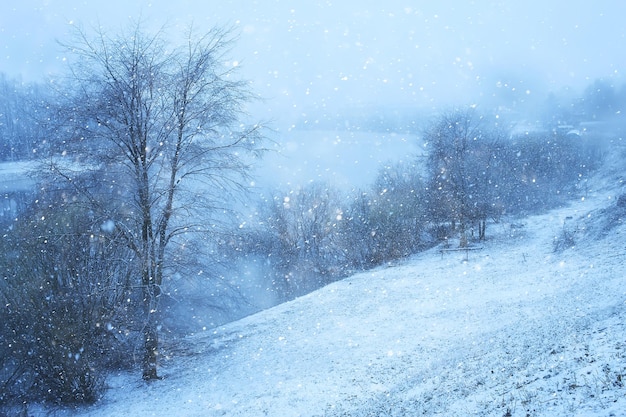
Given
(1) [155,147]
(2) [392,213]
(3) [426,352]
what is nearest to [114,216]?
(1) [155,147]

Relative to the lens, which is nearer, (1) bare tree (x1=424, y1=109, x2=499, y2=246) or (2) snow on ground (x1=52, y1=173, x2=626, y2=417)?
(2) snow on ground (x1=52, y1=173, x2=626, y2=417)

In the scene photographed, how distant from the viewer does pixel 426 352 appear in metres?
11.7

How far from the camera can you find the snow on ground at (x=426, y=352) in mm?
6746

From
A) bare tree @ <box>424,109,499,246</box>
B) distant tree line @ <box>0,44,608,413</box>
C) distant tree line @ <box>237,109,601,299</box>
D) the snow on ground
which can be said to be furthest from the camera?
distant tree line @ <box>237,109,601,299</box>

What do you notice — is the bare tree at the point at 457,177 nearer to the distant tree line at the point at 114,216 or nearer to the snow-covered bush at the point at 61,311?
the distant tree line at the point at 114,216

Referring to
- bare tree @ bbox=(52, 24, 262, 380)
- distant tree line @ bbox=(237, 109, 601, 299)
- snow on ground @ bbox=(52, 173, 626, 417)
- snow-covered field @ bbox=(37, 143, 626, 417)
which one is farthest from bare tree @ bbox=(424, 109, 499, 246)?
bare tree @ bbox=(52, 24, 262, 380)

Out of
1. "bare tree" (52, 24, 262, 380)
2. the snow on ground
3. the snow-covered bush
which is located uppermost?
"bare tree" (52, 24, 262, 380)

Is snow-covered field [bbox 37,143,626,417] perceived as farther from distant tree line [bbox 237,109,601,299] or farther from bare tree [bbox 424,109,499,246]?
distant tree line [bbox 237,109,601,299]

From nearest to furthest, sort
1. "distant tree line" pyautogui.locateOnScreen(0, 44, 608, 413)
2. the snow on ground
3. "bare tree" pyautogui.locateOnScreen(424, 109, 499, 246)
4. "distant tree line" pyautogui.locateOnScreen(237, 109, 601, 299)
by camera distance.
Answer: the snow on ground → "distant tree line" pyautogui.locateOnScreen(0, 44, 608, 413) → "bare tree" pyautogui.locateOnScreen(424, 109, 499, 246) → "distant tree line" pyautogui.locateOnScreen(237, 109, 601, 299)

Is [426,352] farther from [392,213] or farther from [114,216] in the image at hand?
[392,213]

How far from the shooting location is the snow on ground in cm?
675

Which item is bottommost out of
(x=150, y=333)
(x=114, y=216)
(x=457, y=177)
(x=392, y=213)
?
(x=392, y=213)

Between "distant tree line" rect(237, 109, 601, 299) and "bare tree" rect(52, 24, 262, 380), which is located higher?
"bare tree" rect(52, 24, 262, 380)

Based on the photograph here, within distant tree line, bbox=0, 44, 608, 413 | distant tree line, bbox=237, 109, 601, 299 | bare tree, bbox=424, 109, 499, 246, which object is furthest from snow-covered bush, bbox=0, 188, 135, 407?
bare tree, bbox=424, 109, 499, 246
